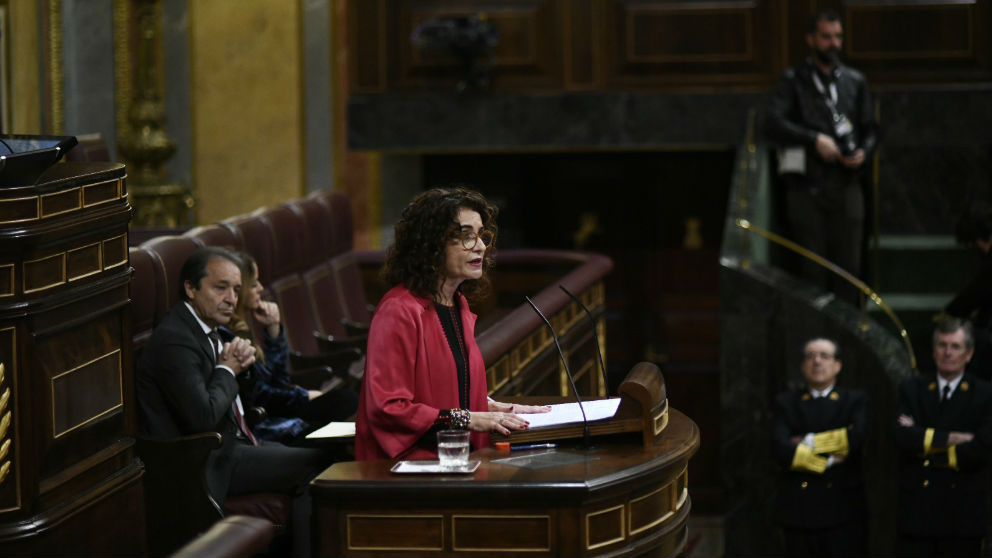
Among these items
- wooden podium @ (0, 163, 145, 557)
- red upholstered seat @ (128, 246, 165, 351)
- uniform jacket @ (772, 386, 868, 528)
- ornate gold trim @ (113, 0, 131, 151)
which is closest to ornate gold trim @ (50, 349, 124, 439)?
wooden podium @ (0, 163, 145, 557)

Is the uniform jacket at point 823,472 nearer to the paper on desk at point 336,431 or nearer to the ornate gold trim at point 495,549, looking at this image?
the paper on desk at point 336,431

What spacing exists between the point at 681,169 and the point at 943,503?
4.53 metres

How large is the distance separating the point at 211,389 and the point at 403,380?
1082mm

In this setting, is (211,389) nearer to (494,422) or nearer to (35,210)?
(35,210)

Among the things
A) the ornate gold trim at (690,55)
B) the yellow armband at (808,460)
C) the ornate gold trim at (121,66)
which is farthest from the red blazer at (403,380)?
the ornate gold trim at (121,66)

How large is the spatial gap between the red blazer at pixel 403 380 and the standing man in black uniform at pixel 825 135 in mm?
3969

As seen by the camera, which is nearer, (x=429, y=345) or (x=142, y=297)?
(x=429, y=345)

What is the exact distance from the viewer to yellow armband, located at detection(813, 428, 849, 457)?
18.2 ft

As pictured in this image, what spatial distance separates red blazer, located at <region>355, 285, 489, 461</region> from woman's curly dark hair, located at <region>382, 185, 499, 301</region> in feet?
0.10

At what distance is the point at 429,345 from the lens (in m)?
3.13

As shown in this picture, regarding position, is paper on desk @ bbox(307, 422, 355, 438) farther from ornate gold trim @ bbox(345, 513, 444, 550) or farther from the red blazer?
ornate gold trim @ bbox(345, 513, 444, 550)

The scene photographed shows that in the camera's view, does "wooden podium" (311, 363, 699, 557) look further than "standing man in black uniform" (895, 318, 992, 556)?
No

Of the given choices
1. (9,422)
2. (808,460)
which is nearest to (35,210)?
(9,422)

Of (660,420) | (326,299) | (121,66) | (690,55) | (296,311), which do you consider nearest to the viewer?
(660,420)
